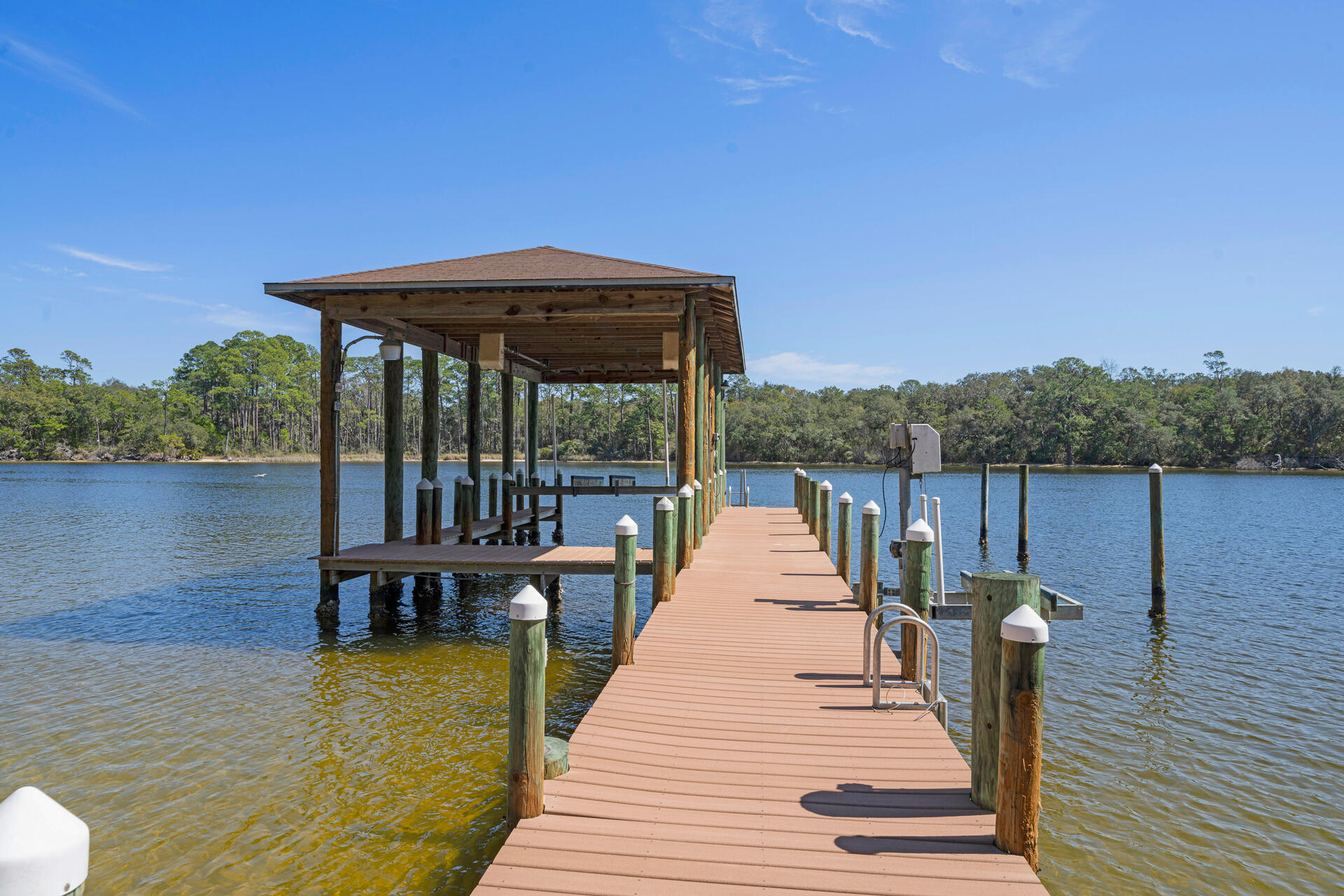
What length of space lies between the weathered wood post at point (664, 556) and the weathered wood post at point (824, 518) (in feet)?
11.5

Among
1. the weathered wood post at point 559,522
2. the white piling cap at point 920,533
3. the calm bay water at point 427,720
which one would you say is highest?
the white piling cap at point 920,533

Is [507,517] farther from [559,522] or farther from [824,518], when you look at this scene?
[824,518]

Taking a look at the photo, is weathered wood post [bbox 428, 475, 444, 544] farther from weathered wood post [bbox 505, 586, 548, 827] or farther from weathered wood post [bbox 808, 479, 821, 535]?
weathered wood post [bbox 505, 586, 548, 827]

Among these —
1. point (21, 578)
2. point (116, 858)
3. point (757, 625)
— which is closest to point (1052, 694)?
point (757, 625)

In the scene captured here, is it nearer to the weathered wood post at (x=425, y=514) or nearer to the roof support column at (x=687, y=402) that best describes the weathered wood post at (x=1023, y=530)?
the roof support column at (x=687, y=402)

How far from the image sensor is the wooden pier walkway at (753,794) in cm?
327

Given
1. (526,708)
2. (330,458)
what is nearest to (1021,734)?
(526,708)

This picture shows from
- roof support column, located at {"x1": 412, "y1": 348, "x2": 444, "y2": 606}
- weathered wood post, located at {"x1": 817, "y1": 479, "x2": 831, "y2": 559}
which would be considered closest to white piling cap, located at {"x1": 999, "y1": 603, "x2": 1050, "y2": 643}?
weathered wood post, located at {"x1": 817, "y1": 479, "x2": 831, "y2": 559}

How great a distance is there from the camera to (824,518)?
38.3ft

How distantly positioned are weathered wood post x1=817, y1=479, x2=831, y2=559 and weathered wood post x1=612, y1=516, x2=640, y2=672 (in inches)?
208

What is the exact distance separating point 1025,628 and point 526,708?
232cm

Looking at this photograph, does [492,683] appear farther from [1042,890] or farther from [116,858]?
[1042,890]

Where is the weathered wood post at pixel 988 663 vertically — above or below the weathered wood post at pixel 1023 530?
above

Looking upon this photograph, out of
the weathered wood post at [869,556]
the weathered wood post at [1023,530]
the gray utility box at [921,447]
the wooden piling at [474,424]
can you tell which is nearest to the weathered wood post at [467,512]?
the wooden piling at [474,424]
